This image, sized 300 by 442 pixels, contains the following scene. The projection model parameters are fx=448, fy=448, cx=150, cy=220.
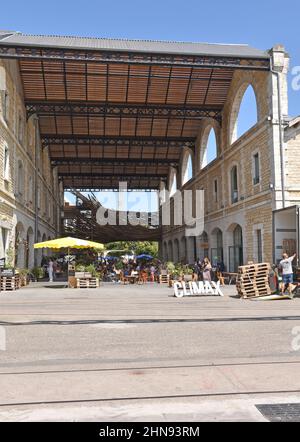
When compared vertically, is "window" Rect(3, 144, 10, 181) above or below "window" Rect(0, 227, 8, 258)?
above

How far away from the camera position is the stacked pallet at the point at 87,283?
71.3ft

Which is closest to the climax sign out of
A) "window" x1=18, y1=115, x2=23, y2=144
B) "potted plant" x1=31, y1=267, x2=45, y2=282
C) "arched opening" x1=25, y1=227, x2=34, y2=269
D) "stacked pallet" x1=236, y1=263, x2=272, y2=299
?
"stacked pallet" x1=236, y1=263, x2=272, y2=299

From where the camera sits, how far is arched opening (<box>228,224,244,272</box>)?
26641 mm

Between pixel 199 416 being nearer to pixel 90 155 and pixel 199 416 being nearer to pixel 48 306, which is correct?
pixel 48 306

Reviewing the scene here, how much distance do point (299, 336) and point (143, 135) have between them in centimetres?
2965

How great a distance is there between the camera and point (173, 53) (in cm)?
2055

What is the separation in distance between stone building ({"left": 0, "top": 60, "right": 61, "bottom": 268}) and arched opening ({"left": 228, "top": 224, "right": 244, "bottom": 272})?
12689 mm

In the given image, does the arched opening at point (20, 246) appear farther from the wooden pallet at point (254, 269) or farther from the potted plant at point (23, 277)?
the wooden pallet at point (254, 269)

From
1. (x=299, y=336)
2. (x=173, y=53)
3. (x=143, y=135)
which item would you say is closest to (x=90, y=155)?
(x=143, y=135)

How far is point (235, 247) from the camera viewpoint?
27.4 meters

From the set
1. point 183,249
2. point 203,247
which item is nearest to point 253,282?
point 203,247

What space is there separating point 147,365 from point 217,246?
2570cm

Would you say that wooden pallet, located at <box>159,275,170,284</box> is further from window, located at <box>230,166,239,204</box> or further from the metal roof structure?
the metal roof structure

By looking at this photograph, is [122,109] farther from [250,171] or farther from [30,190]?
[250,171]
